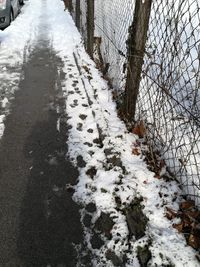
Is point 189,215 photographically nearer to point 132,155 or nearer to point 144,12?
point 132,155

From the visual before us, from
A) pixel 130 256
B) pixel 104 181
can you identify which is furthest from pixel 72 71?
pixel 130 256

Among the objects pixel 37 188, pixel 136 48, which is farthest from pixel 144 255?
pixel 136 48

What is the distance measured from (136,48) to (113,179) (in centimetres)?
140

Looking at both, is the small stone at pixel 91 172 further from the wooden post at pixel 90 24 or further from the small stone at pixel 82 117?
the wooden post at pixel 90 24

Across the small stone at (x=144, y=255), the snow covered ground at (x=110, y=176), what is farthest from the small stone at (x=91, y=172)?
the small stone at (x=144, y=255)

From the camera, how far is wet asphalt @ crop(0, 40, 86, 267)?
87.4 inches

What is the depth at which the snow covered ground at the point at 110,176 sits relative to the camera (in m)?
2.20

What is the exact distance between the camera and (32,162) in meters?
3.13

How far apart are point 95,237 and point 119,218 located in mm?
268

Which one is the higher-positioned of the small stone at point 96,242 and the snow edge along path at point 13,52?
the snow edge along path at point 13,52

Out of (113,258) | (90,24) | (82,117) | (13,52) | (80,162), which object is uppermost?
(90,24)

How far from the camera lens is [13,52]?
6.41m

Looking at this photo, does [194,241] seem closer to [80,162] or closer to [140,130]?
[80,162]

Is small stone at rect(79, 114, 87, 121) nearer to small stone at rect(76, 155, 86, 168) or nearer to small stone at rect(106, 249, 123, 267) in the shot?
small stone at rect(76, 155, 86, 168)
